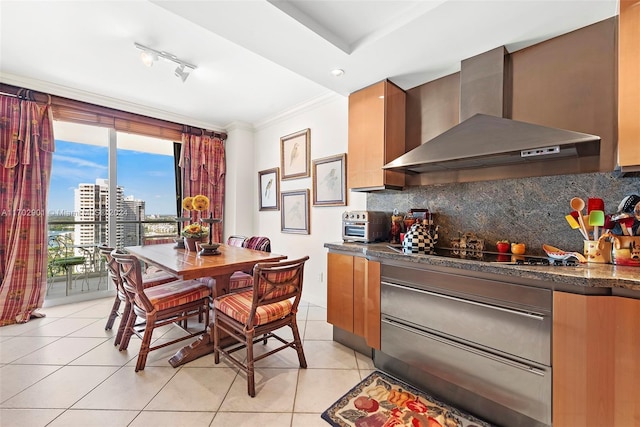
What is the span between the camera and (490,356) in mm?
1479

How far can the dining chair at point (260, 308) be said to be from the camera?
1.74m

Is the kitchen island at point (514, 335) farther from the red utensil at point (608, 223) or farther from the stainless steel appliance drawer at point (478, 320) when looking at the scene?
the red utensil at point (608, 223)

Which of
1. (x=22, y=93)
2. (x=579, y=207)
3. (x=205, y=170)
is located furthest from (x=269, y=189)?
(x=579, y=207)

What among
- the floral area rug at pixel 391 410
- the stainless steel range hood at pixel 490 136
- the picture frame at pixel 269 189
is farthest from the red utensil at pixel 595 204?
the picture frame at pixel 269 189

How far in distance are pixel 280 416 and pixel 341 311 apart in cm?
93

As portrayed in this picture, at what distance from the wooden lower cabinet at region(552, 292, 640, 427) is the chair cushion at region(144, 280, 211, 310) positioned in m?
2.39

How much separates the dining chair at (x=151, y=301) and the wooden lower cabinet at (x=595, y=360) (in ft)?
7.78

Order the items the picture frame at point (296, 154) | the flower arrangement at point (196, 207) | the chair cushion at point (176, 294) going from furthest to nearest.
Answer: the picture frame at point (296, 154) < the flower arrangement at point (196, 207) < the chair cushion at point (176, 294)

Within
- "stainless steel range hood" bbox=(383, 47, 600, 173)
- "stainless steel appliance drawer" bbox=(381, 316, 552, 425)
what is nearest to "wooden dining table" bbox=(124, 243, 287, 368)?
"stainless steel appliance drawer" bbox=(381, 316, 552, 425)

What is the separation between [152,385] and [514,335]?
2.29m

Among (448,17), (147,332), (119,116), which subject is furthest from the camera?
(119,116)

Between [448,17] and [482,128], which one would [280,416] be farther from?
[448,17]

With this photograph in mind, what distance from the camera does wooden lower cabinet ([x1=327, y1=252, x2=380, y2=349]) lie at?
6.73 feet

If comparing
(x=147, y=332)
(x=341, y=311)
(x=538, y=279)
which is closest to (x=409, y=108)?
(x=538, y=279)
